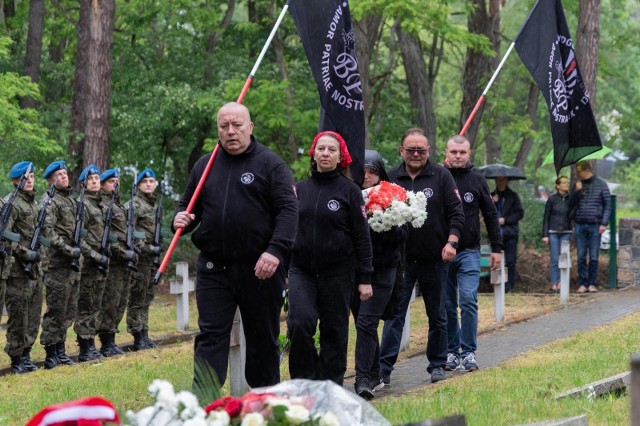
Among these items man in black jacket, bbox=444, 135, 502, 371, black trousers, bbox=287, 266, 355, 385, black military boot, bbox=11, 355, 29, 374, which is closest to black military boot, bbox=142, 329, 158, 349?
black military boot, bbox=11, 355, 29, 374

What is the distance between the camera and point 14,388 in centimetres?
1187

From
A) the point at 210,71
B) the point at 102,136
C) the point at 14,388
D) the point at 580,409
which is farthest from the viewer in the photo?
the point at 210,71

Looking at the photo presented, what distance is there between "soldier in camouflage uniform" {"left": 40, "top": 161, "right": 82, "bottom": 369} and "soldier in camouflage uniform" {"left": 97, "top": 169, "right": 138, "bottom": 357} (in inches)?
36.5

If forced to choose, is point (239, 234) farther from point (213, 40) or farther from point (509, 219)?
point (213, 40)

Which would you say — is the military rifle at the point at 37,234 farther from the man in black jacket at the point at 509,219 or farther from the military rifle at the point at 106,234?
the man in black jacket at the point at 509,219

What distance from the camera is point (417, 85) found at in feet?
96.8

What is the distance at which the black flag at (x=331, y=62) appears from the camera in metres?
12.9

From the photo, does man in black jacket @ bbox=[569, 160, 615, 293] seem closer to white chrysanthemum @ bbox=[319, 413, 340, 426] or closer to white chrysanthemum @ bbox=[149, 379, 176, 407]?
white chrysanthemum @ bbox=[319, 413, 340, 426]

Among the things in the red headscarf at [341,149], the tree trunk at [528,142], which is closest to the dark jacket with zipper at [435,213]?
the red headscarf at [341,149]

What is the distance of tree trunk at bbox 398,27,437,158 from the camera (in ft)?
96.2

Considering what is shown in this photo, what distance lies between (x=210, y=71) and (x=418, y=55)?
4.96 meters

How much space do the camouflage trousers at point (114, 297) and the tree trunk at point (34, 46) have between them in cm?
1279

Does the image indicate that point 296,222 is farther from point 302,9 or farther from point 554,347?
point 554,347

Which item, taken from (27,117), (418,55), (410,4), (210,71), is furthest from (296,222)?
(418,55)
